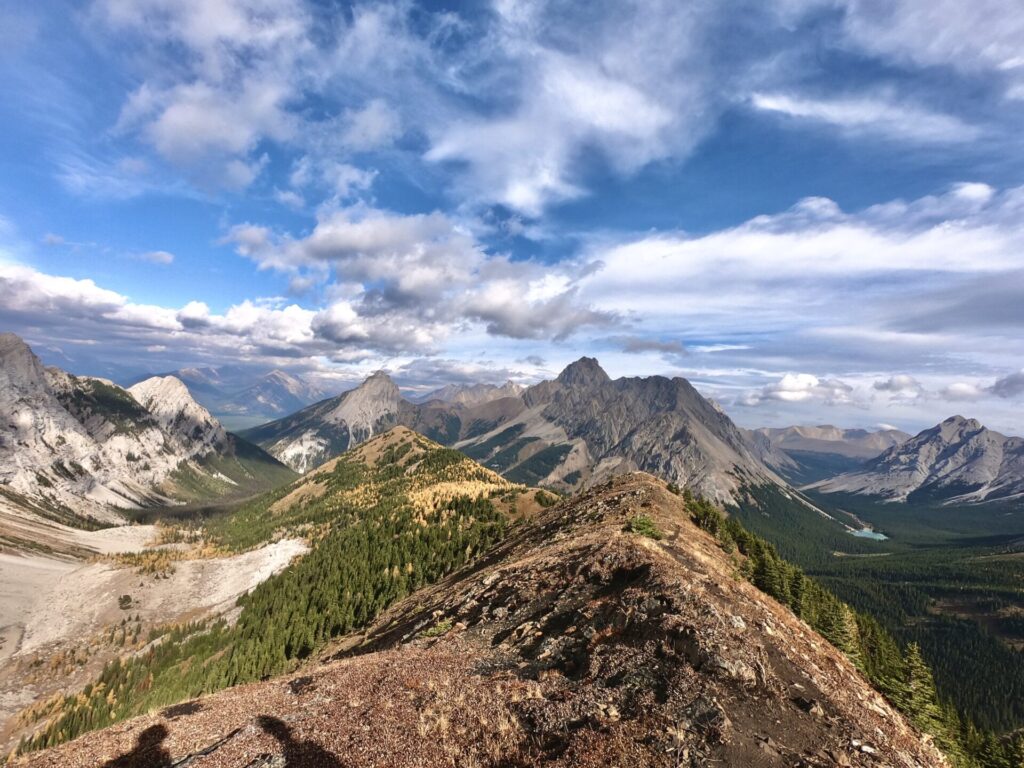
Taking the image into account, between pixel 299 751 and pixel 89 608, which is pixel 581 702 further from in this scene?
pixel 89 608

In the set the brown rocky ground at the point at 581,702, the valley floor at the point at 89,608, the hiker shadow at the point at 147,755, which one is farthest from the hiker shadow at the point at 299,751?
the valley floor at the point at 89,608

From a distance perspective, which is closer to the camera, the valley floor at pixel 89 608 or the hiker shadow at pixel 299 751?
the hiker shadow at pixel 299 751

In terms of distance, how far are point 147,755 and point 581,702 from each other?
827 inches

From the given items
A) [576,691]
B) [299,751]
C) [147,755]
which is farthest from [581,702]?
[147,755]

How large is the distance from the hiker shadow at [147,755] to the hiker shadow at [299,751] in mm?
4080

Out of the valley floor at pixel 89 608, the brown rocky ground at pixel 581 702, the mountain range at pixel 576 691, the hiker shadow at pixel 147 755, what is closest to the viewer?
the brown rocky ground at pixel 581 702

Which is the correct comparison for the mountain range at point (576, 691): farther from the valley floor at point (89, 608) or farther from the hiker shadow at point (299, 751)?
the valley floor at point (89, 608)

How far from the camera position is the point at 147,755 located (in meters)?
21.8

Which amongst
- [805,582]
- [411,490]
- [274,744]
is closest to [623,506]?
[805,582]

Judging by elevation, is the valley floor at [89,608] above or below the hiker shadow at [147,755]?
below

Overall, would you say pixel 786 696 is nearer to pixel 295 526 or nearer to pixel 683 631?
pixel 683 631

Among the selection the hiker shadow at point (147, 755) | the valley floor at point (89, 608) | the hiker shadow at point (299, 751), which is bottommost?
the valley floor at point (89, 608)

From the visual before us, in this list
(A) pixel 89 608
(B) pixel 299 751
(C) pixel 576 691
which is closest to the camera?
(B) pixel 299 751

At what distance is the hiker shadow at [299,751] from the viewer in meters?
19.6
